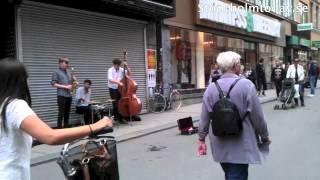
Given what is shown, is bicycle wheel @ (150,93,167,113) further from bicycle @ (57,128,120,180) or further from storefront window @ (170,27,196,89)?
bicycle @ (57,128,120,180)

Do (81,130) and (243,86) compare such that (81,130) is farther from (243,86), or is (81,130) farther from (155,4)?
(155,4)

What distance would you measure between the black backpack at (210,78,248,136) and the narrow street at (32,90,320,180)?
289 centimetres

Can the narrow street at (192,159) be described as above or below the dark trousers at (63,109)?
below

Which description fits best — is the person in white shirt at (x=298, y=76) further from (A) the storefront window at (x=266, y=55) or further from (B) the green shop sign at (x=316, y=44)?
(B) the green shop sign at (x=316, y=44)

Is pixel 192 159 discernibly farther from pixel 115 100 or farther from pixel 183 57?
pixel 183 57

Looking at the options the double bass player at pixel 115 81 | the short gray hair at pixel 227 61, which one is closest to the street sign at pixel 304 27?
the double bass player at pixel 115 81

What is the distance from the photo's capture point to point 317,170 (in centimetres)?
774

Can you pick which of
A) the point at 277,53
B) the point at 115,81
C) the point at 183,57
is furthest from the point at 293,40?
the point at 115,81

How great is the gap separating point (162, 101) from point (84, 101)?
4.75m

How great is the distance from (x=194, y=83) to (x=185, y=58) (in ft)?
4.28

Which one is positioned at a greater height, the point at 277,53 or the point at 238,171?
the point at 277,53

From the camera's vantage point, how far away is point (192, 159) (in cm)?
897

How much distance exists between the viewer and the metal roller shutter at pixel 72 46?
42.6ft

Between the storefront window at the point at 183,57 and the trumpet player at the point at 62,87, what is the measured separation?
25.6 feet
